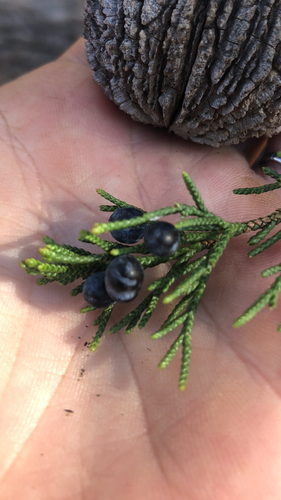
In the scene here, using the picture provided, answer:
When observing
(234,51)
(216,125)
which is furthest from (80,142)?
(234,51)

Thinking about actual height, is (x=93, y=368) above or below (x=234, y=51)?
below

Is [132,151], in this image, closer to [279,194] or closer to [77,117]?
[77,117]

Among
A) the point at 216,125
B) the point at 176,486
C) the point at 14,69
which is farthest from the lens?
the point at 14,69

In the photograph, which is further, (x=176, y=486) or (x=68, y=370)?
(x=68, y=370)

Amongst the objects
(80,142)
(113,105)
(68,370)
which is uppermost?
(113,105)

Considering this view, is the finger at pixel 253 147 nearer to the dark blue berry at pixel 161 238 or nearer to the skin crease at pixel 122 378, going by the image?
the skin crease at pixel 122 378

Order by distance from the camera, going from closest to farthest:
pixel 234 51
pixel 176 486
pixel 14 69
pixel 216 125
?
pixel 176 486
pixel 234 51
pixel 216 125
pixel 14 69

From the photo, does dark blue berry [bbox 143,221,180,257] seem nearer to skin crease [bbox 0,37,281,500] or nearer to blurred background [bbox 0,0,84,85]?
skin crease [bbox 0,37,281,500]
